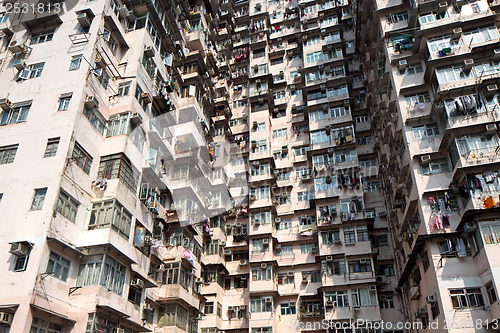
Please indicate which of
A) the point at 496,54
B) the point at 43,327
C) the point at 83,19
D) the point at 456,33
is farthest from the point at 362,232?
the point at 83,19

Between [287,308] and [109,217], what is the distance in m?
14.9

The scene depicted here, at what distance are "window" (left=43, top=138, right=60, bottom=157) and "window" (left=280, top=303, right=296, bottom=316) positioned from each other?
1770 centimetres

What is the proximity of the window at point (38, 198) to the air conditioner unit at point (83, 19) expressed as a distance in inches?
366

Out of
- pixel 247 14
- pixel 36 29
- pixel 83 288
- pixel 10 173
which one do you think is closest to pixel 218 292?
pixel 83 288

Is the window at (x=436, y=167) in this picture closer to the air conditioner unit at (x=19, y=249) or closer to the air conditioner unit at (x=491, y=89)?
Result: the air conditioner unit at (x=491, y=89)

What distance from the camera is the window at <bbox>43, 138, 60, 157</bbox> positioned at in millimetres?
16452

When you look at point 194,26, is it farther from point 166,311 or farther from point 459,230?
point 459,230

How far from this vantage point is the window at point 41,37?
20661 mm

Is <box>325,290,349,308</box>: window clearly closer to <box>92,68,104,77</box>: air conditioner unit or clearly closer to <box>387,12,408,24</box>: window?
<box>387,12,408,24</box>: window

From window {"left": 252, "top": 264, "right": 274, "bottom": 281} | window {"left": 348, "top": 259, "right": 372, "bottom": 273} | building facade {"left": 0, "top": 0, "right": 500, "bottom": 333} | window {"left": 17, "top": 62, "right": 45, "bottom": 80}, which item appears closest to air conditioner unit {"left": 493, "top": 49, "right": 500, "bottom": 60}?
building facade {"left": 0, "top": 0, "right": 500, "bottom": 333}

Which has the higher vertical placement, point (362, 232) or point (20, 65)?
point (20, 65)

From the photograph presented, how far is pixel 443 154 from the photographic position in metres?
20.7

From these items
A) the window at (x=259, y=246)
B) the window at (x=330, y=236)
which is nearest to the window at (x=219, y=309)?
the window at (x=259, y=246)

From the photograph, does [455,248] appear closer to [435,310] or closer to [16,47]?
[435,310]
